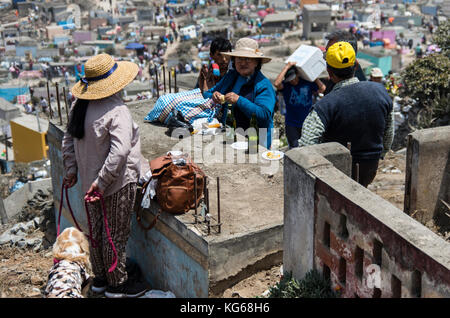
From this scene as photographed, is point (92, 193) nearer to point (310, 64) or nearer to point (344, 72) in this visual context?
point (344, 72)

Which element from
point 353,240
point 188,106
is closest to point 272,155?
point 188,106

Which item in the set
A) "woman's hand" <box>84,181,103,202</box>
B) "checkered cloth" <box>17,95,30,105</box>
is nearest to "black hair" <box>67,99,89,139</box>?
"woman's hand" <box>84,181,103,202</box>

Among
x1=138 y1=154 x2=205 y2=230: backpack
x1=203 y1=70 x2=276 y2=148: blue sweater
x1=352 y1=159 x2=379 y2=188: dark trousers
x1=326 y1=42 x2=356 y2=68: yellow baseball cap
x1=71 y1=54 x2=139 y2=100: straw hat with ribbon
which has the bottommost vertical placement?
x1=138 y1=154 x2=205 y2=230: backpack

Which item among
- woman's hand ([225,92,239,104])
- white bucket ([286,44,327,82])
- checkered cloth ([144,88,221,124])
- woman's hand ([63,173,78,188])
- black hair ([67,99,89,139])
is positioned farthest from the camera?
checkered cloth ([144,88,221,124])

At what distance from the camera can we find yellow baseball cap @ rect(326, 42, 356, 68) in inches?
159

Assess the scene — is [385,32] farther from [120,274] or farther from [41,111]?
[120,274]

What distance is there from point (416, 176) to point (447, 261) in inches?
74.2

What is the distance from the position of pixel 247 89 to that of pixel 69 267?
2.62 meters

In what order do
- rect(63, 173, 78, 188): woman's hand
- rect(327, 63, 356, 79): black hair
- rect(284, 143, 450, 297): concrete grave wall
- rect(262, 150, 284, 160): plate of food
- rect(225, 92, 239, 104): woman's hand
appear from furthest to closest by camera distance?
rect(262, 150, 284, 160): plate of food, rect(225, 92, 239, 104): woman's hand, rect(63, 173, 78, 188): woman's hand, rect(327, 63, 356, 79): black hair, rect(284, 143, 450, 297): concrete grave wall

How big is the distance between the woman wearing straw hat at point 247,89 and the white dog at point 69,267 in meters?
2.01

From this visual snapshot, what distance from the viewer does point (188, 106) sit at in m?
6.96

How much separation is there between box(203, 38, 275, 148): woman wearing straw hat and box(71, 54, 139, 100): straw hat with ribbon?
4.72ft

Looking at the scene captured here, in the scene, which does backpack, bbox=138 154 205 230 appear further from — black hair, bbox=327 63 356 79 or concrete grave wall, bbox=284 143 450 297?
black hair, bbox=327 63 356 79

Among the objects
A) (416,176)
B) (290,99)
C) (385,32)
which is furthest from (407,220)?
(385,32)
